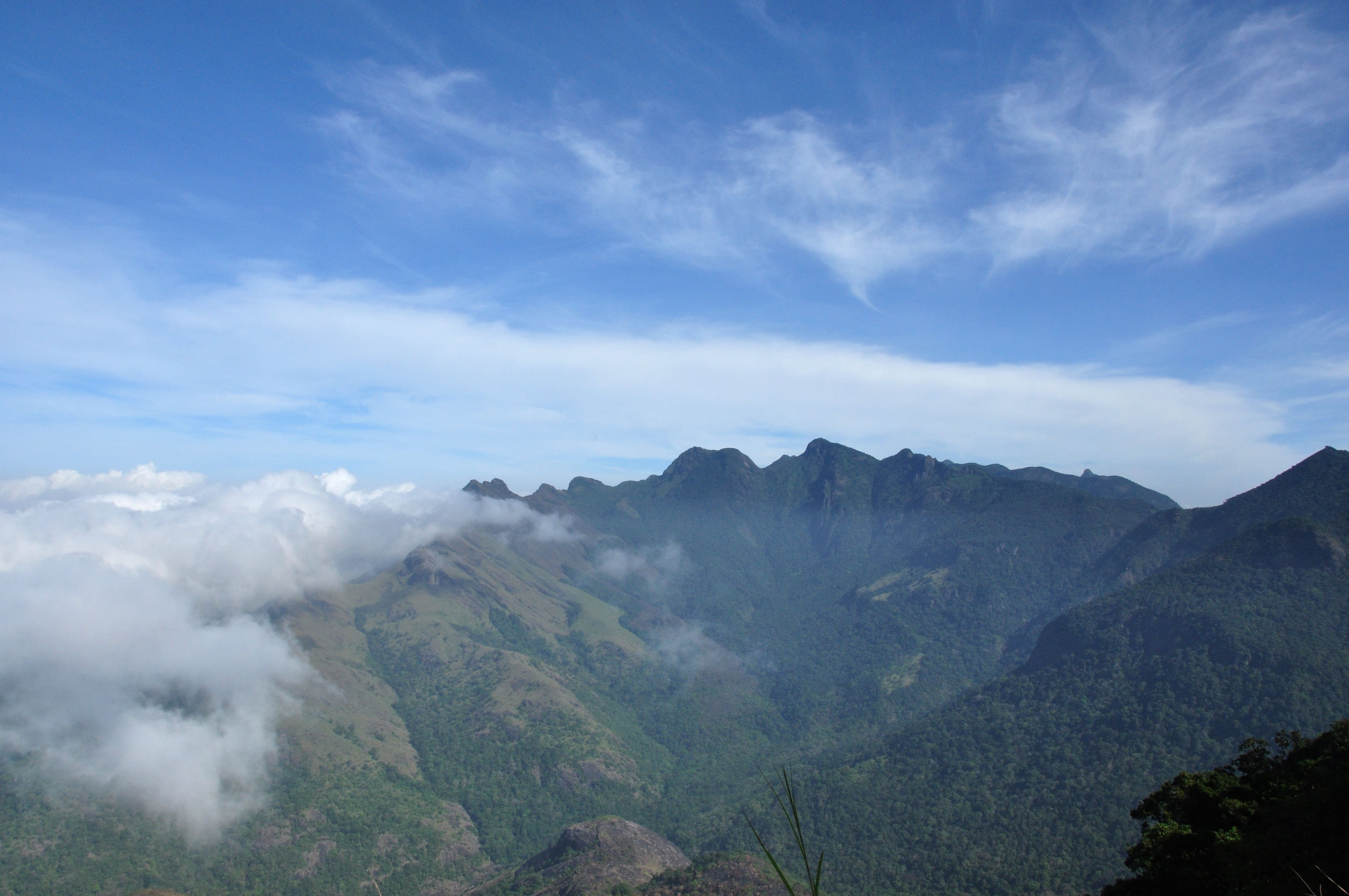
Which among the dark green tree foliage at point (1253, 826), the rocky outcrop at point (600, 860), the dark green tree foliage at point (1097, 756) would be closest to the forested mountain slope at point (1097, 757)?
the dark green tree foliage at point (1097, 756)

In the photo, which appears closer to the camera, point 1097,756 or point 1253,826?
point 1253,826

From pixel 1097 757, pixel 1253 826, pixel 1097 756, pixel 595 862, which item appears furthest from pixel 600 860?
pixel 1253 826

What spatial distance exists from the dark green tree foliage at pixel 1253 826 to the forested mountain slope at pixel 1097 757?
75899 mm

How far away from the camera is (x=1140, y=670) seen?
630 feet

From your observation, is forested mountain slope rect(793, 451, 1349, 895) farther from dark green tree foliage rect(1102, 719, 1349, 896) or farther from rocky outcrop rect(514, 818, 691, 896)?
dark green tree foliage rect(1102, 719, 1349, 896)

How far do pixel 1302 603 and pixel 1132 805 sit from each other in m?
90.0

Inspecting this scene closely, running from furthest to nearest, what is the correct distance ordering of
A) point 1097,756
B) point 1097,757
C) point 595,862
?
point 1097,756, point 1097,757, point 595,862

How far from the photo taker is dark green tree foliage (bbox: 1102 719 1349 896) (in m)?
45.5

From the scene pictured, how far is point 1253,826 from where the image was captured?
59.6 meters

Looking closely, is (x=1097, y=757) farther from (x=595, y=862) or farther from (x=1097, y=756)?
(x=595, y=862)

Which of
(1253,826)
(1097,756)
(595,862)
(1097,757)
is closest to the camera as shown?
(1253,826)

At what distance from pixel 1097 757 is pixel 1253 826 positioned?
126 meters

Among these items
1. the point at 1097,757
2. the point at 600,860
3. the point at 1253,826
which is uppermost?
the point at 1253,826

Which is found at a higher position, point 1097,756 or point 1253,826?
point 1253,826
